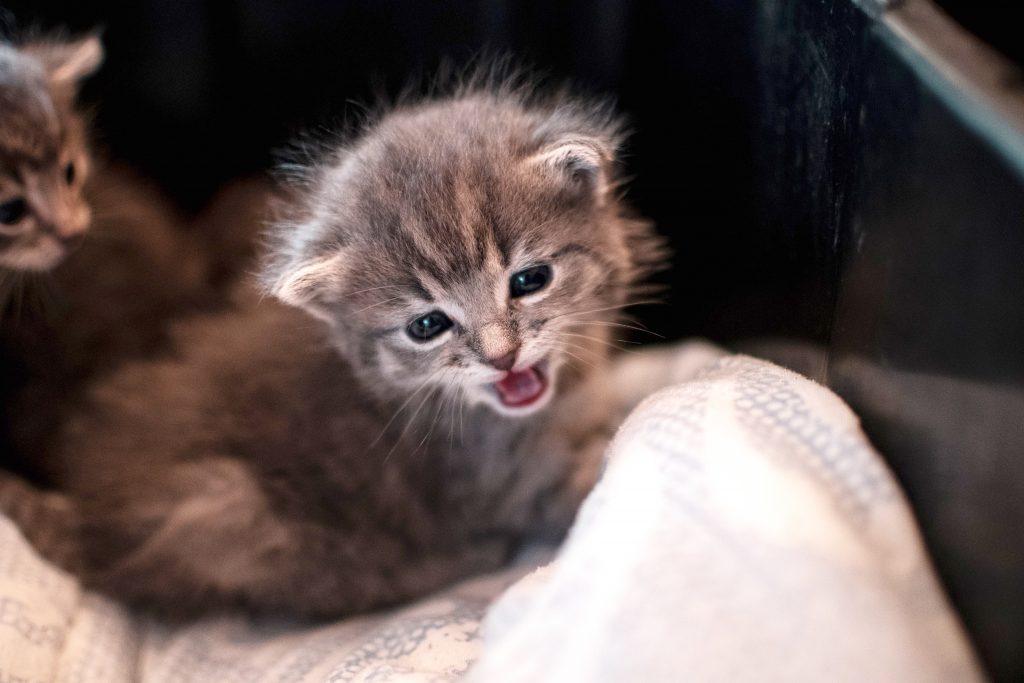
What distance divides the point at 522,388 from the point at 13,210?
3.10 feet

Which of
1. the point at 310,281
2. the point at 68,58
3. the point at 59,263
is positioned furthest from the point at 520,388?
the point at 68,58

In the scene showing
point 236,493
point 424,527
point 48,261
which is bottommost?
point 424,527

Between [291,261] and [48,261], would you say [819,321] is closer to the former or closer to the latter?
[291,261]

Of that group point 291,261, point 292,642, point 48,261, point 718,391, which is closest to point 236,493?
point 292,642

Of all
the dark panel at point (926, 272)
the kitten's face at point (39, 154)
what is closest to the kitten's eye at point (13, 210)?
the kitten's face at point (39, 154)

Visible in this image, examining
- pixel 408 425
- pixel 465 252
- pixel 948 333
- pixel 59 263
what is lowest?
pixel 408 425

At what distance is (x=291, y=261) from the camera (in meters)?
1.41

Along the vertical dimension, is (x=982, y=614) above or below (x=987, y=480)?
below

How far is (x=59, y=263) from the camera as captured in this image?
1692 millimetres

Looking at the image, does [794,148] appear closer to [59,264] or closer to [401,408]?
[401,408]

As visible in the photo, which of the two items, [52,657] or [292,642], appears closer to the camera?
[52,657]

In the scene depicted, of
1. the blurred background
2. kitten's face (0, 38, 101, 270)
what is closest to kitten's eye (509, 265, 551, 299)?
the blurred background

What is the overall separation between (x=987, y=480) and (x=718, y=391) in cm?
35

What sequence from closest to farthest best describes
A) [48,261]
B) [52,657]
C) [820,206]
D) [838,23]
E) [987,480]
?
[987,480], [838,23], [820,206], [52,657], [48,261]
